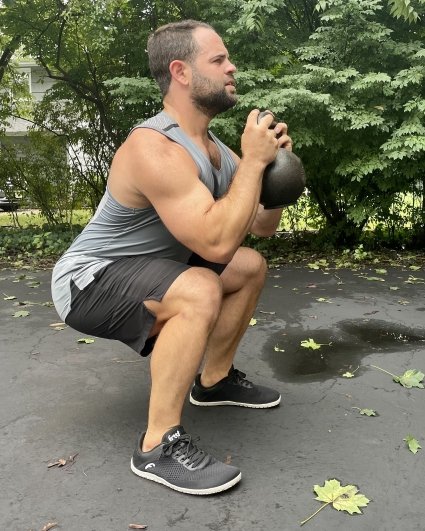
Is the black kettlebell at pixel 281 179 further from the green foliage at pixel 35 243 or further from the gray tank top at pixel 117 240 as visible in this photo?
the green foliage at pixel 35 243

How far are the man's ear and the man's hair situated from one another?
0.06ft

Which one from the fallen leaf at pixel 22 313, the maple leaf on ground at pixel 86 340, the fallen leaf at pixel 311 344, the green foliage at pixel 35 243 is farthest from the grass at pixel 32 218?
the fallen leaf at pixel 311 344

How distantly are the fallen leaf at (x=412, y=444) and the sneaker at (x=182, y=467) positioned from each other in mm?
742

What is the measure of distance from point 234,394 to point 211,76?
1489 mm

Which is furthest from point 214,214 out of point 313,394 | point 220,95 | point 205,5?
point 205,5

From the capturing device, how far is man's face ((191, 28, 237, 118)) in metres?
2.37

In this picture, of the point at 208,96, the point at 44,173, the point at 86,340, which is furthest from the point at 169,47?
the point at 44,173

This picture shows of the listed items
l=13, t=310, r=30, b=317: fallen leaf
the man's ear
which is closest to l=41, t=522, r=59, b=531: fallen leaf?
the man's ear

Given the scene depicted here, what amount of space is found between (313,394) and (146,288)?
1.22 metres

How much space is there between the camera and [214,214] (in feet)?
6.93

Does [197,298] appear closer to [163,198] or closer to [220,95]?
[163,198]

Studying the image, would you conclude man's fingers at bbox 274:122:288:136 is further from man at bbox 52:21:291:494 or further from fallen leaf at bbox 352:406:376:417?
fallen leaf at bbox 352:406:376:417

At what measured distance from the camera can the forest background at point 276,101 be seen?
21.4 feet

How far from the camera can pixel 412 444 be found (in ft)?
7.86
